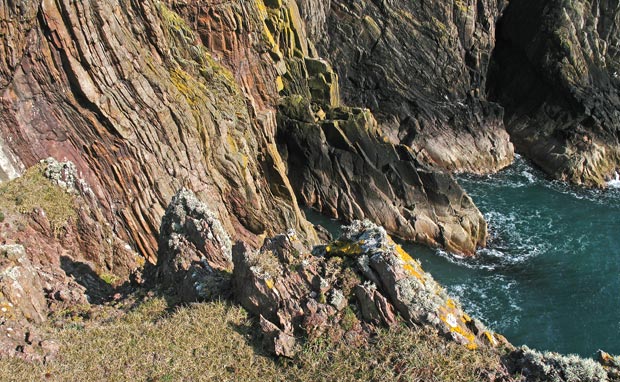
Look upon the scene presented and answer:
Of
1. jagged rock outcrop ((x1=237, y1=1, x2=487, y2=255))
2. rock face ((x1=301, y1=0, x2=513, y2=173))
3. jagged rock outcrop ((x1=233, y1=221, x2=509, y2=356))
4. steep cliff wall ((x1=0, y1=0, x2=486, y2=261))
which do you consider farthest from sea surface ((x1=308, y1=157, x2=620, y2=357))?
jagged rock outcrop ((x1=233, y1=221, x2=509, y2=356))

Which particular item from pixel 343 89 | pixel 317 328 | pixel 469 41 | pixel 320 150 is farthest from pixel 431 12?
pixel 317 328

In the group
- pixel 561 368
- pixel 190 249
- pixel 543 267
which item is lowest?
pixel 543 267

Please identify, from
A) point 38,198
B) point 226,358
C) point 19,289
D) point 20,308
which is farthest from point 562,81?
point 20,308

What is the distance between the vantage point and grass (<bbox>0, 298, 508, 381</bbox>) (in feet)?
33.8

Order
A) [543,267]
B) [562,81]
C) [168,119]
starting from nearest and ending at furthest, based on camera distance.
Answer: [168,119] < [543,267] < [562,81]

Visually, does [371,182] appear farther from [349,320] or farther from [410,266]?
[349,320]

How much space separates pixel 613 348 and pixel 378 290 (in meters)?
24.9

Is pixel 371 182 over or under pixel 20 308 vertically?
under

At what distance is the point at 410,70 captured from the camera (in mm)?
59719

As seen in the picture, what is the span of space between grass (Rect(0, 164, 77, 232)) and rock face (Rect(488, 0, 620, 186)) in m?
50.2

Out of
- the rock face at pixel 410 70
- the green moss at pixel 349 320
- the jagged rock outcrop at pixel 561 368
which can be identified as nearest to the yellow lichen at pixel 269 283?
the green moss at pixel 349 320

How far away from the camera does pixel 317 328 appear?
11.2m

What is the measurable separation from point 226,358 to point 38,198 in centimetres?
1033

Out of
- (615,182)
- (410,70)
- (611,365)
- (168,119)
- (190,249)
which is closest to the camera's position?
(611,365)
